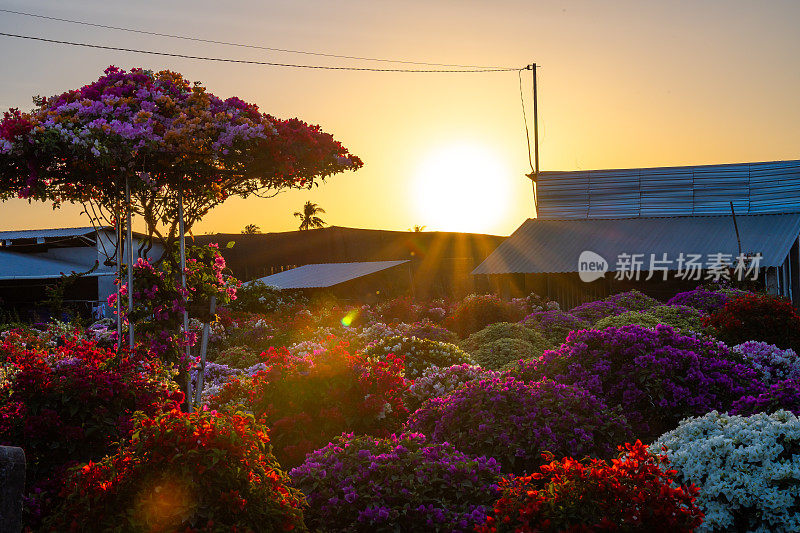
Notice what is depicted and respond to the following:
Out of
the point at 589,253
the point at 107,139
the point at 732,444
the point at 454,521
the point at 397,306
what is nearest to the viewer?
the point at 454,521

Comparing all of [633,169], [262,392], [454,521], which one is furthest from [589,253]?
[454,521]

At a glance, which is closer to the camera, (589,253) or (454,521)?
(454,521)

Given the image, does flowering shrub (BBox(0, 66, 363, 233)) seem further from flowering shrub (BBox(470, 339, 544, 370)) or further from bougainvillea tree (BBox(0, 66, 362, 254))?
flowering shrub (BBox(470, 339, 544, 370))

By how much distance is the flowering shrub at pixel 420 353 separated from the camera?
12220mm

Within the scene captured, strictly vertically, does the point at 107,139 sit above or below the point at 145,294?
above

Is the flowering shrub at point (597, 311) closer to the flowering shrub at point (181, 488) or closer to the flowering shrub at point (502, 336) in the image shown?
the flowering shrub at point (502, 336)

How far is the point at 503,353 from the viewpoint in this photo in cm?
1459

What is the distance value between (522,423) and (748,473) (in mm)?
2167

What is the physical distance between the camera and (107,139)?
26.7ft

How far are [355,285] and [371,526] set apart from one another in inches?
1198

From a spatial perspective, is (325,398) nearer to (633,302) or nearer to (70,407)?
(70,407)

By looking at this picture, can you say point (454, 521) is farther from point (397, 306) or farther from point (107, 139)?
point (397, 306)

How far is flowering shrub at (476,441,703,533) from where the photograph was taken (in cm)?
457

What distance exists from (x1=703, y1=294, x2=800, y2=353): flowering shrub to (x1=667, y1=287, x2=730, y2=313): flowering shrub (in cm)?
674
